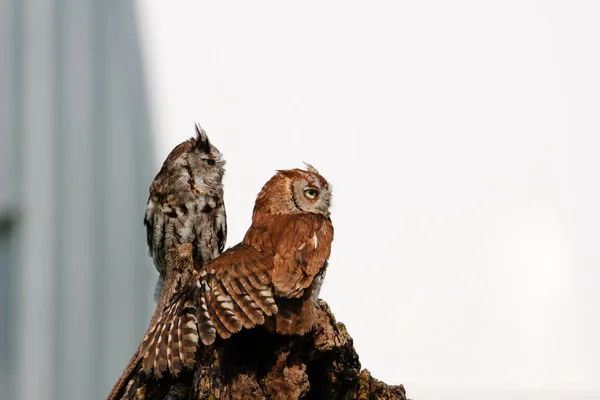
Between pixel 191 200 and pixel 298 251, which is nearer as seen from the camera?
pixel 298 251

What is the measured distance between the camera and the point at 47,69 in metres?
3.26

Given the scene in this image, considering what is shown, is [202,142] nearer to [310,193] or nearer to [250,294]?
[310,193]

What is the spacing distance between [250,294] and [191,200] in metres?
1.25

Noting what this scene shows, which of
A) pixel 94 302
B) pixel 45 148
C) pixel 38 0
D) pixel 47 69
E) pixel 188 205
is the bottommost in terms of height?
pixel 94 302

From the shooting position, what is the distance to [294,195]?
215 cm

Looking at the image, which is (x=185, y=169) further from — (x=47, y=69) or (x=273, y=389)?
(x=273, y=389)

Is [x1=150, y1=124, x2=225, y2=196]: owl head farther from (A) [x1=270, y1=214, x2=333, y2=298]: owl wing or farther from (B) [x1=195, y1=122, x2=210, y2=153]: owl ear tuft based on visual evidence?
(A) [x1=270, y1=214, x2=333, y2=298]: owl wing

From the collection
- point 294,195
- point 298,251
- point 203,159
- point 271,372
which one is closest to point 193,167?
point 203,159

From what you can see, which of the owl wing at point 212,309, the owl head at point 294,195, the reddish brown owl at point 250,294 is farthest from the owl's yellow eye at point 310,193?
the owl wing at point 212,309

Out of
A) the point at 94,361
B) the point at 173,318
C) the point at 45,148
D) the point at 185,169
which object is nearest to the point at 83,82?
the point at 45,148

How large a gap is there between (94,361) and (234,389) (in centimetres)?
192

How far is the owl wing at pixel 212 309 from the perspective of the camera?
173 cm

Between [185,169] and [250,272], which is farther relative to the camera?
[185,169]

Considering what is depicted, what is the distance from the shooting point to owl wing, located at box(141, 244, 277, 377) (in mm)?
1727
